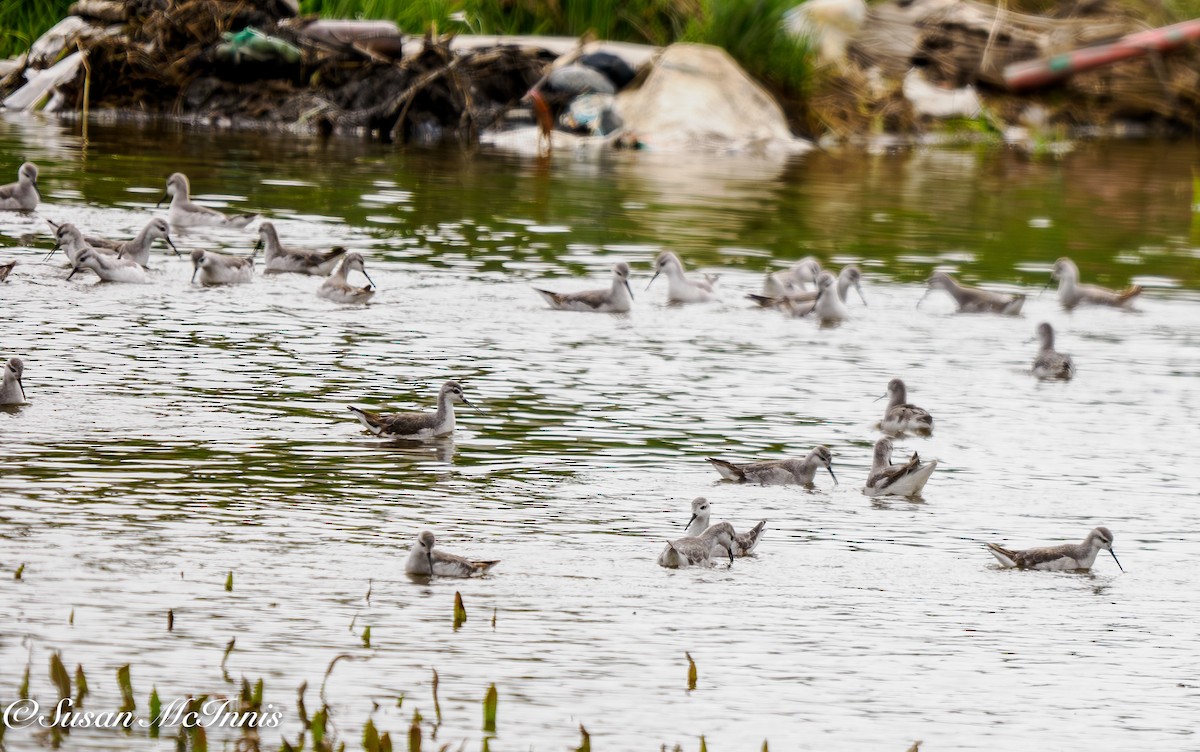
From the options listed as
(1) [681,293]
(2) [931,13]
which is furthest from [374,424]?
(2) [931,13]

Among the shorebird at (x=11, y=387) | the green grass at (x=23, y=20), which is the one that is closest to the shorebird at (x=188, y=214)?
the shorebird at (x=11, y=387)

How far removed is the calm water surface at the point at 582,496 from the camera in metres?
9.09

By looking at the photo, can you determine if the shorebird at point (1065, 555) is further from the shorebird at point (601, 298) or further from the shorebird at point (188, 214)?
the shorebird at point (188, 214)

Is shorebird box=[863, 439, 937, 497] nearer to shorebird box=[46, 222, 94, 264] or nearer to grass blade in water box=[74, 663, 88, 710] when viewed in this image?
grass blade in water box=[74, 663, 88, 710]

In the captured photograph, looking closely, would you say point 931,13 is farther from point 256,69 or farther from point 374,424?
point 374,424

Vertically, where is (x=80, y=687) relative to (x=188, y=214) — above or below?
below

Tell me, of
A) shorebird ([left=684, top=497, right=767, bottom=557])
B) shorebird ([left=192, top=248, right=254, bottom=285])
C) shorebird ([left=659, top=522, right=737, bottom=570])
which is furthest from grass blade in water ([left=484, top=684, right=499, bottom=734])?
shorebird ([left=192, top=248, right=254, bottom=285])

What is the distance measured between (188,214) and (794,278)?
7.51 metres

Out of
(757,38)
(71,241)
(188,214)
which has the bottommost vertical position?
(188,214)

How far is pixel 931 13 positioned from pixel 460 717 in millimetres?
44379

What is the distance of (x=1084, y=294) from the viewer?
23.0m

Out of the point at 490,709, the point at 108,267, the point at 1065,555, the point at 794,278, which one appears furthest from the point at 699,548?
the point at 794,278

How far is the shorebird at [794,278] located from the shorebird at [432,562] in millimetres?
11936

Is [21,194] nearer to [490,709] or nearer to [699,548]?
[699,548]
